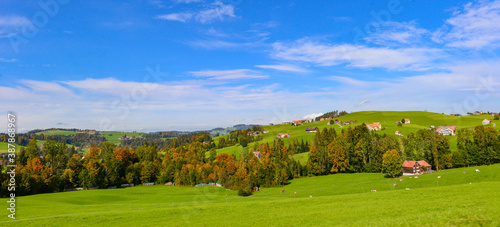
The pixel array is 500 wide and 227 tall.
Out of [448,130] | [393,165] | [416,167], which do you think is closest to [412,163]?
[416,167]

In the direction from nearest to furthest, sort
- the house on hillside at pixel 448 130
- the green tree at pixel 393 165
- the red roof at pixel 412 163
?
the green tree at pixel 393 165
the red roof at pixel 412 163
the house on hillside at pixel 448 130

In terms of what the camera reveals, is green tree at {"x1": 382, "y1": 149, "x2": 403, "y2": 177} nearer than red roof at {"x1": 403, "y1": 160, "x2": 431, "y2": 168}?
Yes

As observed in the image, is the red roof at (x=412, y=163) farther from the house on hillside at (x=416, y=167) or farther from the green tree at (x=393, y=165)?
the green tree at (x=393, y=165)

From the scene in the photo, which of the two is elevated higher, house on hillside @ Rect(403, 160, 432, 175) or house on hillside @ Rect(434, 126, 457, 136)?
house on hillside @ Rect(434, 126, 457, 136)

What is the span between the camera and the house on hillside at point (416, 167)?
71.9 m

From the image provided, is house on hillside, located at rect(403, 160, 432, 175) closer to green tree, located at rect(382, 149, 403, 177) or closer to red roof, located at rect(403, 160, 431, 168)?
red roof, located at rect(403, 160, 431, 168)

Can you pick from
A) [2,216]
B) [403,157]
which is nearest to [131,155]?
[2,216]

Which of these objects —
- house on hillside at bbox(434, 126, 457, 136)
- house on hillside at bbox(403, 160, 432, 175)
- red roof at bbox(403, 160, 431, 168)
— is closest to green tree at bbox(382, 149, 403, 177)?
house on hillside at bbox(403, 160, 432, 175)

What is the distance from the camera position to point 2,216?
110 feet

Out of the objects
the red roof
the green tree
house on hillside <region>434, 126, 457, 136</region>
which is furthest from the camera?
house on hillside <region>434, 126, 457, 136</region>

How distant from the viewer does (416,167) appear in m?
72.4

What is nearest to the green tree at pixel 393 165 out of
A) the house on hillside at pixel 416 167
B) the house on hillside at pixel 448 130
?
the house on hillside at pixel 416 167

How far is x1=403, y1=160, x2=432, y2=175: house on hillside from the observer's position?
7186 centimetres

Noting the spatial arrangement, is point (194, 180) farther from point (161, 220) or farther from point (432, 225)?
point (432, 225)
